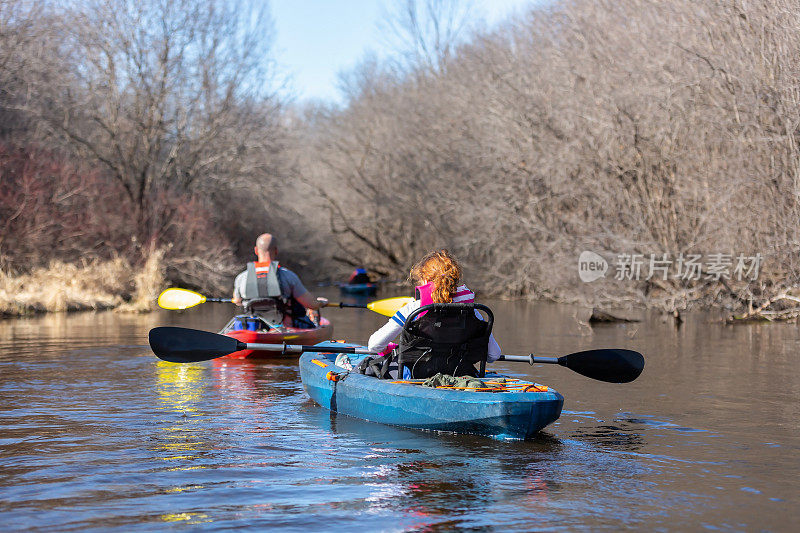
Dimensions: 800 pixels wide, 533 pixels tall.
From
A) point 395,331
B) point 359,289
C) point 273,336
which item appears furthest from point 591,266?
point 395,331

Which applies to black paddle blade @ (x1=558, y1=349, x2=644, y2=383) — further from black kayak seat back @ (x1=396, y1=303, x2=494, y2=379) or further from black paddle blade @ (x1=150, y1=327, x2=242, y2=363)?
black paddle blade @ (x1=150, y1=327, x2=242, y2=363)

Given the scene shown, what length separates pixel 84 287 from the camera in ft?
73.2

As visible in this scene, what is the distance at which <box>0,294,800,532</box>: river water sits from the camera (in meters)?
5.33

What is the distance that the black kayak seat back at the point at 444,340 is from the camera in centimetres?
718

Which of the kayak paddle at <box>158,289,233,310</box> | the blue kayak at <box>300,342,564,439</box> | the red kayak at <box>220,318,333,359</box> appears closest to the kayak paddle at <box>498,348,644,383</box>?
the blue kayak at <box>300,342,564,439</box>

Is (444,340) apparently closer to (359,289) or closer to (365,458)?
(365,458)

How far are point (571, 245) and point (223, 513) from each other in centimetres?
1677

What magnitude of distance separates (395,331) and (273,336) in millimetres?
4675

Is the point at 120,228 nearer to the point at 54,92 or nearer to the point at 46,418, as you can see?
the point at 54,92

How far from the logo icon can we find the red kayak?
8841 mm

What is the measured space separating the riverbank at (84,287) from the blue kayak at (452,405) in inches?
520

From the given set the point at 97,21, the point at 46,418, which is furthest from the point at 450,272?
the point at 97,21

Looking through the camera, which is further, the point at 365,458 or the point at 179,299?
the point at 179,299

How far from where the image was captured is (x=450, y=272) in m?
A: 7.26
